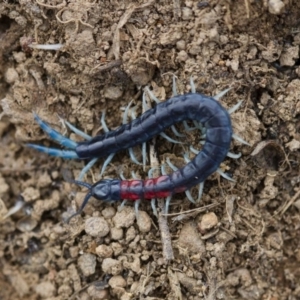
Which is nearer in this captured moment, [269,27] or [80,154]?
[269,27]

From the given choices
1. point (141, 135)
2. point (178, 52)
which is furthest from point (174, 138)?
point (178, 52)

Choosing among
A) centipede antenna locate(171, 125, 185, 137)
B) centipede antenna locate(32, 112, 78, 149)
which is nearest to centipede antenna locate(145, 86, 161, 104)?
centipede antenna locate(171, 125, 185, 137)

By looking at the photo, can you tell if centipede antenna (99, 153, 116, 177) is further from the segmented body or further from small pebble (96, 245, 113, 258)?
small pebble (96, 245, 113, 258)

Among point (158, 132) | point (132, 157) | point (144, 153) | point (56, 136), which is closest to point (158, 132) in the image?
point (158, 132)

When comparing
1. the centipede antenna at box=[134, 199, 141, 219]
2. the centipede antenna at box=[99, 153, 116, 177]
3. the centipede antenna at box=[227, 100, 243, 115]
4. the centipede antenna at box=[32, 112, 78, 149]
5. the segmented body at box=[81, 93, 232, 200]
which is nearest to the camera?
the segmented body at box=[81, 93, 232, 200]

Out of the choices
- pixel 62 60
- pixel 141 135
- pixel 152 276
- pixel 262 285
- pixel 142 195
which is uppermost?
pixel 62 60

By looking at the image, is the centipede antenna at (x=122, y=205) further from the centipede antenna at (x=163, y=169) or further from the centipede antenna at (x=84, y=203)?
the centipede antenna at (x=163, y=169)

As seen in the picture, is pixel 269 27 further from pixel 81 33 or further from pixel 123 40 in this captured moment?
pixel 81 33

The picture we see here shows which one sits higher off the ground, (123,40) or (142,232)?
(123,40)

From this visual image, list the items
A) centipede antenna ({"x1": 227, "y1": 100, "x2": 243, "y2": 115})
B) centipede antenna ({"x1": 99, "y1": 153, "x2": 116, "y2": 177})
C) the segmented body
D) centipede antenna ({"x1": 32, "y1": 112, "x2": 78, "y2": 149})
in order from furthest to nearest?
centipede antenna ({"x1": 32, "y1": 112, "x2": 78, "y2": 149}) < centipede antenna ({"x1": 99, "y1": 153, "x2": 116, "y2": 177}) < centipede antenna ({"x1": 227, "y1": 100, "x2": 243, "y2": 115}) < the segmented body
